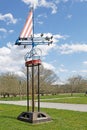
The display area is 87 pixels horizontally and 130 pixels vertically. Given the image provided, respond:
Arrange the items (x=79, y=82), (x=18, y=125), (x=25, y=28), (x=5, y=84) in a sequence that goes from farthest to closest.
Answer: (x=79, y=82)
(x=5, y=84)
(x=25, y=28)
(x=18, y=125)

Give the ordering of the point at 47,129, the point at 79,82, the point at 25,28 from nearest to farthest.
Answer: the point at 47,129, the point at 25,28, the point at 79,82

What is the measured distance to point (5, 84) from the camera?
220 feet

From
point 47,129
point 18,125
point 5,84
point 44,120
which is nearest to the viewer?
point 47,129

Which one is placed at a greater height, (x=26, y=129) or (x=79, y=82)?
(x=79, y=82)

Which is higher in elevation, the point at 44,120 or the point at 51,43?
the point at 51,43

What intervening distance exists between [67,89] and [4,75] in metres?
23.9

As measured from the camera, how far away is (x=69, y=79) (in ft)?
294

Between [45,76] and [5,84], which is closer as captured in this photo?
[5,84]

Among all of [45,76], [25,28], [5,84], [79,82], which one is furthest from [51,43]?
[79,82]

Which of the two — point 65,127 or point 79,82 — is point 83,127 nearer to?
point 65,127

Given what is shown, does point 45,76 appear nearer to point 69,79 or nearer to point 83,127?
point 69,79

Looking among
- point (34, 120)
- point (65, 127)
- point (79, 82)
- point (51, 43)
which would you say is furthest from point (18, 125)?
point (79, 82)

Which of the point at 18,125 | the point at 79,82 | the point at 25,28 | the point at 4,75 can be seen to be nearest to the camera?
the point at 18,125

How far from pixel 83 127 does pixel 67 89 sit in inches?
3122
